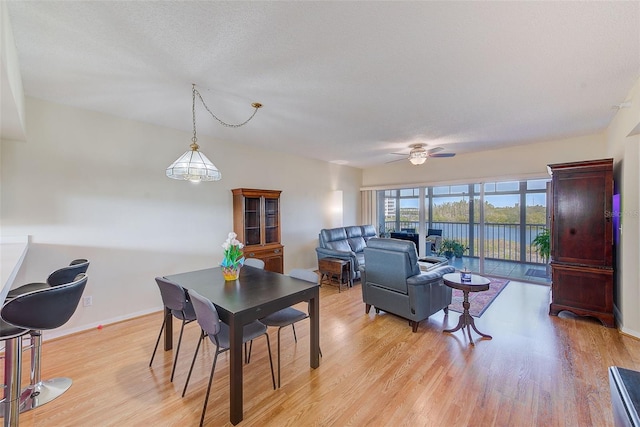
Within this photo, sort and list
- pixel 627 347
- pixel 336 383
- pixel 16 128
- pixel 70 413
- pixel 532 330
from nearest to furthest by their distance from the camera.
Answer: pixel 70 413
pixel 336 383
pixel 16 128
pixel 627 347
pixel 532 330

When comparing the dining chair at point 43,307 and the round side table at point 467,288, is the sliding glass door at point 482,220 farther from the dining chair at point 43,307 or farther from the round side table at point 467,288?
the dining chair at point 43,307

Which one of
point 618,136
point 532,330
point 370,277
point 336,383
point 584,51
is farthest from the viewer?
point 370,277

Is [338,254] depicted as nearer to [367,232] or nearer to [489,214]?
[367,232]

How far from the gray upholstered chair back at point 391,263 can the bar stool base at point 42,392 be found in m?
3.12

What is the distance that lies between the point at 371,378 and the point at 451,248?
204 inches

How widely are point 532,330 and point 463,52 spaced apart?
10.3ft

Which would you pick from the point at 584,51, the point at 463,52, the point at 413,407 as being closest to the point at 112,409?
the point at 413,407

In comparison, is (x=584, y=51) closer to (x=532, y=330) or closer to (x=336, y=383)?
(x=532, y=330)

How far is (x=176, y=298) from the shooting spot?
7.18 feet

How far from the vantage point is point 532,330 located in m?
3.11

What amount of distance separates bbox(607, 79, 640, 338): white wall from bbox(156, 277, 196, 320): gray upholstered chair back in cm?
460

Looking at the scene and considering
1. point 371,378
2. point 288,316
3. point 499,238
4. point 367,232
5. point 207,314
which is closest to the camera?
point 207,314

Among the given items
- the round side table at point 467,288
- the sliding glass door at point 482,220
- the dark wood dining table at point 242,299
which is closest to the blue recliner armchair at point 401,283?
Answer: the round side table at point 467,288

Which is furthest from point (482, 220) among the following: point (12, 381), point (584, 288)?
point (12, 381)
